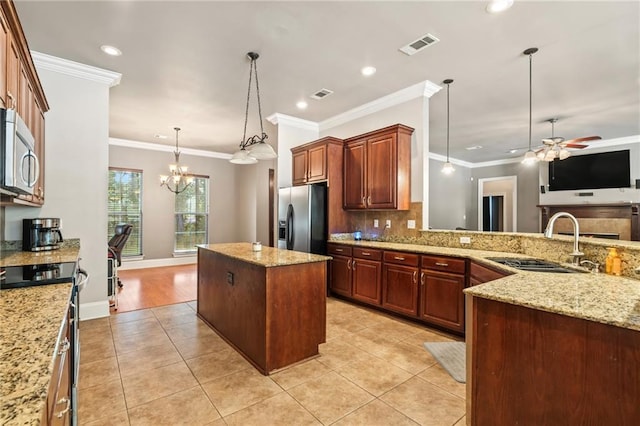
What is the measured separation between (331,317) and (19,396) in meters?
3.34

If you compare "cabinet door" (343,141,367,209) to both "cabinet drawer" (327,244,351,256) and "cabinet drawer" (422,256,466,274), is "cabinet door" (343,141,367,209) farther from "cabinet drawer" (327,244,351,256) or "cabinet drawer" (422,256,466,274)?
"cabinet drawer" (422,256,466,274)

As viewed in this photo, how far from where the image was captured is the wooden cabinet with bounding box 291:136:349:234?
4.62 m

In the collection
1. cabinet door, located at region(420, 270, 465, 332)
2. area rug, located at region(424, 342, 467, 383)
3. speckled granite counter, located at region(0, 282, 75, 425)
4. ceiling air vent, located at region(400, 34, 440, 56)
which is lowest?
area rug, located at region(424, 342, 467, 383)

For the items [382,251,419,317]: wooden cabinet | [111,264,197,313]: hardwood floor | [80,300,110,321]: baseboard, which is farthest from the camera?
[111,264,197,313]: hardwood floor

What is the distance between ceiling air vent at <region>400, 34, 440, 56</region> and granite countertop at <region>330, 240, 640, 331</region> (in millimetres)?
2256

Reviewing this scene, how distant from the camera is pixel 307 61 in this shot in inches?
134

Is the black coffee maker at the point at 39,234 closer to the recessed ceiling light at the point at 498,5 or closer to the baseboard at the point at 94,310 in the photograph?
the baseboard at the point at 94,310

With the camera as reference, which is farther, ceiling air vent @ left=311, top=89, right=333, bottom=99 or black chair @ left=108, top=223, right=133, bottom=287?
black chair @ left=108, top=223, right=133, bottom=287

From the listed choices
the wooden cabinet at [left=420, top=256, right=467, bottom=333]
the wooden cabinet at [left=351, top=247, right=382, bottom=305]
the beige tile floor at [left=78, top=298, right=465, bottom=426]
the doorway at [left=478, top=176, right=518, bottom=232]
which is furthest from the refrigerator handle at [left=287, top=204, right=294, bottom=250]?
the doorway at [left=478, top=176, right=518, bottom=232]

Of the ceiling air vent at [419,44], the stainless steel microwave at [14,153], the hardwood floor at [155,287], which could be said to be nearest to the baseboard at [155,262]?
the hardwood floor at [155,287]

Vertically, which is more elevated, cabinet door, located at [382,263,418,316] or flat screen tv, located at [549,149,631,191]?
flat screen tv, located at [549,149,631,191]

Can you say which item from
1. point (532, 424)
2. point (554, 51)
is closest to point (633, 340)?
point (532, 424)

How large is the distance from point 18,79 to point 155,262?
572 centimetres

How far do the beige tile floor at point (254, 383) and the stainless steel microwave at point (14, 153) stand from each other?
1459mm
